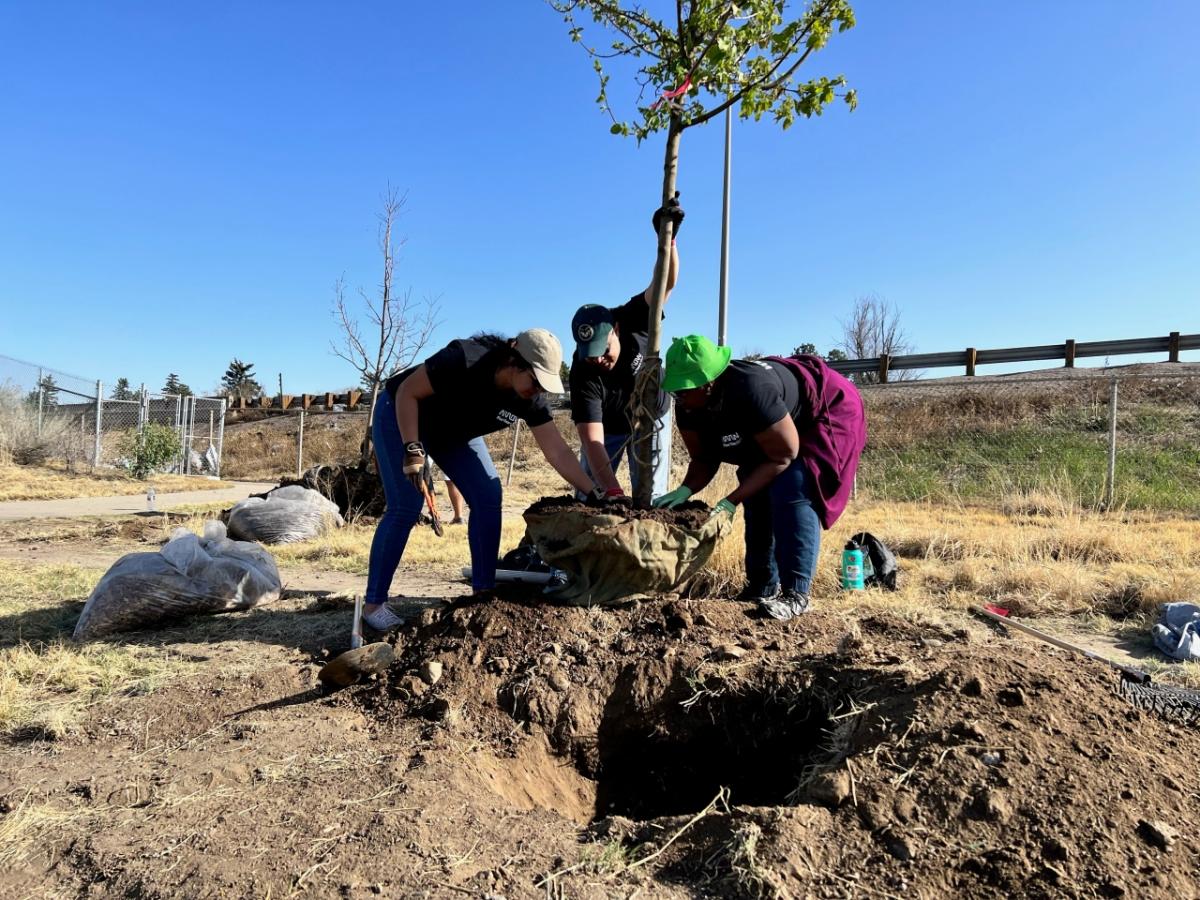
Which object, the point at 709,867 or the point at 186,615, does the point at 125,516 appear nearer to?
the point at 186,615

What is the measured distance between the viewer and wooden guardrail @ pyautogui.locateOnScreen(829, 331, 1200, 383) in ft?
47.0

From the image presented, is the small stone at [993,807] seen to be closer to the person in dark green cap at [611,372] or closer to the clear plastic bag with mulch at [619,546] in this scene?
the clear plastic bag with mulch at [619,546]

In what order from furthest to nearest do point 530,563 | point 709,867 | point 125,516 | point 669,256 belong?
1. point 125,516
2. point 530,563
3. point 669,256
4. point 709,867

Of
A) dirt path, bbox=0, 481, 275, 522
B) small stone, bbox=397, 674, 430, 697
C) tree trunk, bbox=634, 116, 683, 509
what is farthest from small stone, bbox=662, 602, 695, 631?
dirt path, bbox=0, 481, 275, 522

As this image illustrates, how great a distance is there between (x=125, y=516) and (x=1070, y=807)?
941 centimetres

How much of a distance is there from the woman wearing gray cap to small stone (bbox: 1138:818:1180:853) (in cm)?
218

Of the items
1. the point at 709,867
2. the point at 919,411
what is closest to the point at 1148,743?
the point at 709,867

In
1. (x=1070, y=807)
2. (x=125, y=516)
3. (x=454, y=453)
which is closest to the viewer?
(x=1070, y=807)

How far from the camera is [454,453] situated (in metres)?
3.29

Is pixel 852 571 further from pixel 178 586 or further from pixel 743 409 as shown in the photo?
pixel 178 586

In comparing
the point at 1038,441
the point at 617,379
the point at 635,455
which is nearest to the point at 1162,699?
the point at 635,455

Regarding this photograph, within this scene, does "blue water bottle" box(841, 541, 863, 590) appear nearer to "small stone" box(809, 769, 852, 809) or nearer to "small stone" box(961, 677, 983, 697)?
"small stone" box(961, 677, 983, 697)

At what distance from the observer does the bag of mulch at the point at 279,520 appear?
630 centimetres

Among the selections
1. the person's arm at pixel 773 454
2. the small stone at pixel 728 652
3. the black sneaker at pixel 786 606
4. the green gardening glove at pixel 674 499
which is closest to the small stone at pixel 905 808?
the small stone at pixel 728 652
